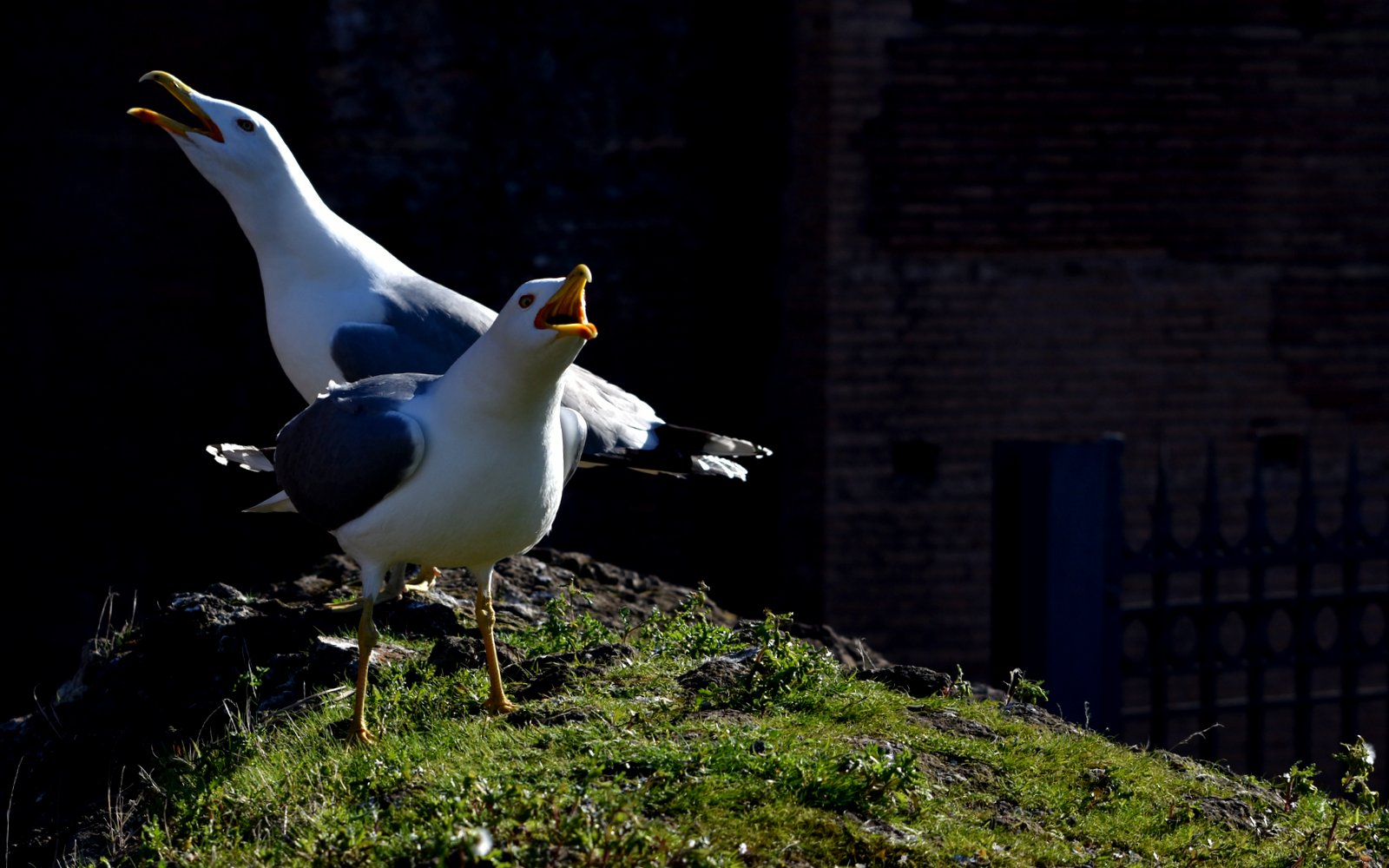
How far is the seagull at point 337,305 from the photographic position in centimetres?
500

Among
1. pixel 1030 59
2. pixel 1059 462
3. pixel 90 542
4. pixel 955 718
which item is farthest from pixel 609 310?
pixel 955 718

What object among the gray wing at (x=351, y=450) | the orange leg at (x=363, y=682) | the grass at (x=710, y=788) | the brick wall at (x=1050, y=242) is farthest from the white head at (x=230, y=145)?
the brick wall at (x=1050, y=242)

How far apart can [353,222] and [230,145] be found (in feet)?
14.1

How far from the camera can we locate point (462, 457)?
371 cm

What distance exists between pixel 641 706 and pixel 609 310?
5771mm

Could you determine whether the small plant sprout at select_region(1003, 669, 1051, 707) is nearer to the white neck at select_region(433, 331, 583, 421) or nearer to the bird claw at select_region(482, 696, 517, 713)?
the bird claw at select_region(482, 696, 517, 713)

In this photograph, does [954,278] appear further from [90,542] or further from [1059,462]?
[90,542]

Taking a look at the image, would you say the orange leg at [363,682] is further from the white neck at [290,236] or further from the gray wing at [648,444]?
the white neck at [290,236]

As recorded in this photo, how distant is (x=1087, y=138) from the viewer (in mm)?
8891

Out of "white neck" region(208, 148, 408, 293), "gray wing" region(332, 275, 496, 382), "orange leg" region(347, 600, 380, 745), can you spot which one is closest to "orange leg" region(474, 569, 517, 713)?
A: "orange leg" region(347, 600, 380, 745)

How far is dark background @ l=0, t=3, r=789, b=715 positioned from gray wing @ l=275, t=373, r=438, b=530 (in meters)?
5.29

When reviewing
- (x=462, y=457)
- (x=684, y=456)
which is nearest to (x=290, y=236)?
(x=684, y=456)

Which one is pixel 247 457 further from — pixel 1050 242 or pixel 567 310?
pixel 1050 242

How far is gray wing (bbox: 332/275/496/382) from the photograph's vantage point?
194 inches
